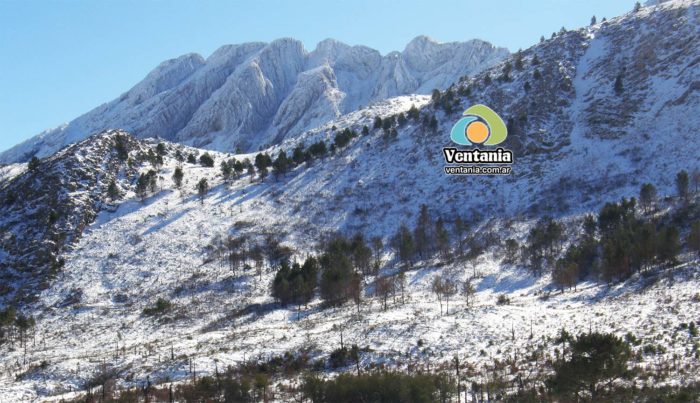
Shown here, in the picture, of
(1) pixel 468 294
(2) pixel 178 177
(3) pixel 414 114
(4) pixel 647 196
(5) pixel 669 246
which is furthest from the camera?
(3) pixel 414 114

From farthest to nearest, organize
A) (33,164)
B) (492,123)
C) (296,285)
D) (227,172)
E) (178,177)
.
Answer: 1. (492,123)
2. (227,172)
3. (178,177)
4. (33,164)
5. (296,285)

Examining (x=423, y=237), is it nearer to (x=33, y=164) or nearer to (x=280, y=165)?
(x=280, y=165)

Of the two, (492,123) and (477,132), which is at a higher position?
(492,123)

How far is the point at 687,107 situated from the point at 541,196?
129 ft

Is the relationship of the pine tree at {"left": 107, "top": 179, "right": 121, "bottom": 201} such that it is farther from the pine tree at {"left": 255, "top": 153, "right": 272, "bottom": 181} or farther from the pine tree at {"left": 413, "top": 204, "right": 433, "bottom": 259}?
the pine tree at {"left": 413, "top": 204, "right": 433, "bottom": 259}

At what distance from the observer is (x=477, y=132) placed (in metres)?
123

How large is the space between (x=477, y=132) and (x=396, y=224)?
32.9 metres

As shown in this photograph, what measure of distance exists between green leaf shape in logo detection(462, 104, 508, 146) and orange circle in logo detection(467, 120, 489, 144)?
130 cm

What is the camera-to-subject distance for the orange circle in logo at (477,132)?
122 m

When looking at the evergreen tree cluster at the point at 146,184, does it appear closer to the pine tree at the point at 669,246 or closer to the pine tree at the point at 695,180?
the pine tree at the point at 669,246

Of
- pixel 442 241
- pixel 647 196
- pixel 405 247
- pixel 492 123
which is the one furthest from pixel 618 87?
pixel 405 247

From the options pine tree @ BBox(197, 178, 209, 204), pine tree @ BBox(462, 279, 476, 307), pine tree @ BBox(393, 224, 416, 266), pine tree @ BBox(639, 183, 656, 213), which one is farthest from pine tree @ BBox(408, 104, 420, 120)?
pine tree @ BBox(462, 279, 476, 307)

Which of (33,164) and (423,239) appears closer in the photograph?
(423,239)

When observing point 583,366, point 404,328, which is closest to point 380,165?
point 404,328
